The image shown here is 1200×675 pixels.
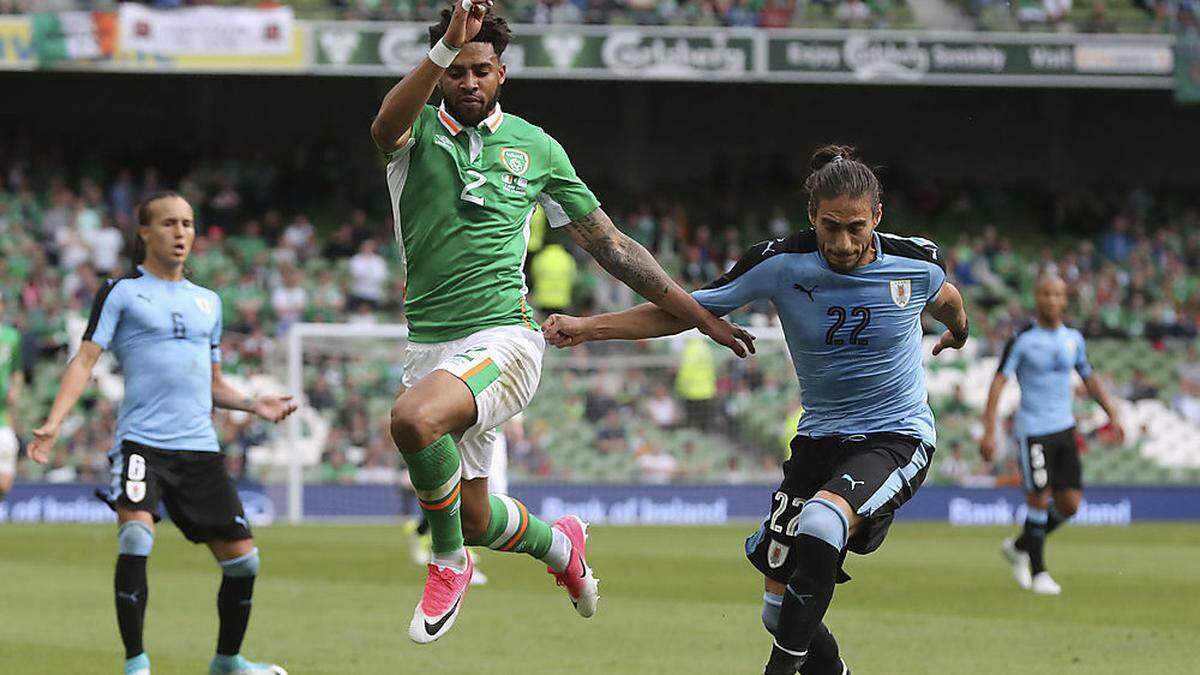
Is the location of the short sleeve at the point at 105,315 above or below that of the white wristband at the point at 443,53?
below

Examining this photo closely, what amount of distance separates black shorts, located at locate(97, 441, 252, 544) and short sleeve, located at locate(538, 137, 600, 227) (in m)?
2.02

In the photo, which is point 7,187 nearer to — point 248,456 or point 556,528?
point 248,456

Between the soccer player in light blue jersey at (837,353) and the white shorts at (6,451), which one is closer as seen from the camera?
the soccer player in light blue jersey at (837,353)

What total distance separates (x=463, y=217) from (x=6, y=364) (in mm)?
7759

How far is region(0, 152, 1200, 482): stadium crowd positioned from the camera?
22.6 m

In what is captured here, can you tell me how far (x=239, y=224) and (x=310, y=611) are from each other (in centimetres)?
1806

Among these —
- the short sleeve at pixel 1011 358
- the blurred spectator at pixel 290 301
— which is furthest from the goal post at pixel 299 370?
the short sleeve at pixel 1011 358

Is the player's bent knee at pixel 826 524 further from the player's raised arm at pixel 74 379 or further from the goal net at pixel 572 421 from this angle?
the goal net at pixel 572 421

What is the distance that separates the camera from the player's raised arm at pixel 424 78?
6695 mm

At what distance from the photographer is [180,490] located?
326 inches

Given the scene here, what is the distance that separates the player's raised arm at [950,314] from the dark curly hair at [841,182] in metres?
0.62

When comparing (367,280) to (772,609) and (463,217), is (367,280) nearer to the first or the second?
(463,217)

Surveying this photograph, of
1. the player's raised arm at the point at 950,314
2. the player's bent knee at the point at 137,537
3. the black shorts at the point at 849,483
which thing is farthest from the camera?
the player's bent knee at the point at 137,537

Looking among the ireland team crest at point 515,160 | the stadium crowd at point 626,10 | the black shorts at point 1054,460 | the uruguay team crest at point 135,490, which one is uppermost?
the stadium crowd at point 626,10
